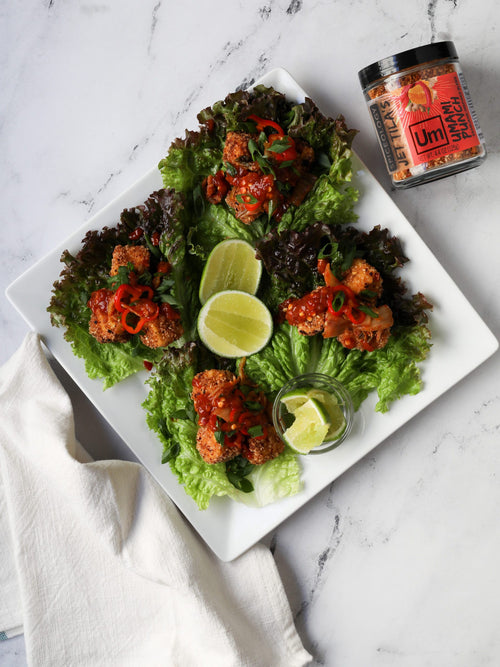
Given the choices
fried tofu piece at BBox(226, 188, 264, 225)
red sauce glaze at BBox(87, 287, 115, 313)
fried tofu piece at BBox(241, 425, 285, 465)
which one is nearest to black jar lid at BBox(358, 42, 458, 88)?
fried tofu piece at BBox(226, 188, 264, 225)

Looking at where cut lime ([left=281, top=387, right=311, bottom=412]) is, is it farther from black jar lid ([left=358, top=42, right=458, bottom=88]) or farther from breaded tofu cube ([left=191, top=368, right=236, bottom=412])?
black jar lid ([left=358, top=42, right=458, bottom=88])

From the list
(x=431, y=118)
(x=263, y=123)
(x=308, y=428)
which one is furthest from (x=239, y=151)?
(x=308, y=428)

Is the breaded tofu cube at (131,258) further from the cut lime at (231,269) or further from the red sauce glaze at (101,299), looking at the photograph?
the cut lime at (231,269)

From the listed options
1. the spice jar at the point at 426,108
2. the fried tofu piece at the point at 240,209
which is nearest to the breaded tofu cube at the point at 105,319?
the fried tofu piece at the point at 240,209

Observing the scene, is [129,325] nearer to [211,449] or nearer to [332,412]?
[211,449]

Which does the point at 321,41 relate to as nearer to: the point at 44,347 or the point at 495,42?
the point at 495,42

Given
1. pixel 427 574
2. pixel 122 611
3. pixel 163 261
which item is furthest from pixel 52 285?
pixel 427 574
